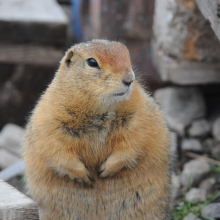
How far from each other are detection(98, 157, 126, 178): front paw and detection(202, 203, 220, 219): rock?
128 centimetres

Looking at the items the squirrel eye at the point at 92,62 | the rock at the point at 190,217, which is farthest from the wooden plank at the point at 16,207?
the rock at the point at 190,217

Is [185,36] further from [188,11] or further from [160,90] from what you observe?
[160,90]

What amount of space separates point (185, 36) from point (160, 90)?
962 millimetres

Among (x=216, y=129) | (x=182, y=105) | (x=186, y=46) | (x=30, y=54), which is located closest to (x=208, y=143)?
(x=216, y=129)

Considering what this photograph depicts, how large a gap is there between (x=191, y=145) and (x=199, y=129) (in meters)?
0.28

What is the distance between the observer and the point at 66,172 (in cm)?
332

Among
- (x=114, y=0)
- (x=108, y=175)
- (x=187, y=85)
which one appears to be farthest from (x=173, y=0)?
(x=108, y=175)

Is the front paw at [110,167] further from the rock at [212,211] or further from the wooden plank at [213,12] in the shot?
the wooden plank at [213,12]

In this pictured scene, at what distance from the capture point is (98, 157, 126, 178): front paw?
330cm

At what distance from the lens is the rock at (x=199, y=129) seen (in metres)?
5.54

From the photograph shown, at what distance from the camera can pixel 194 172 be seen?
4848 millimetres

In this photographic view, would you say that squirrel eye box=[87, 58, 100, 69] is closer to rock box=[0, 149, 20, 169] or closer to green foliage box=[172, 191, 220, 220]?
green foliage box=[172, 191, 220, 220]

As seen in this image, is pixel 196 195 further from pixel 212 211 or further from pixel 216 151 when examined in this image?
pixel 216 151

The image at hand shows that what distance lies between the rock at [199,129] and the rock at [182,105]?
9cm
